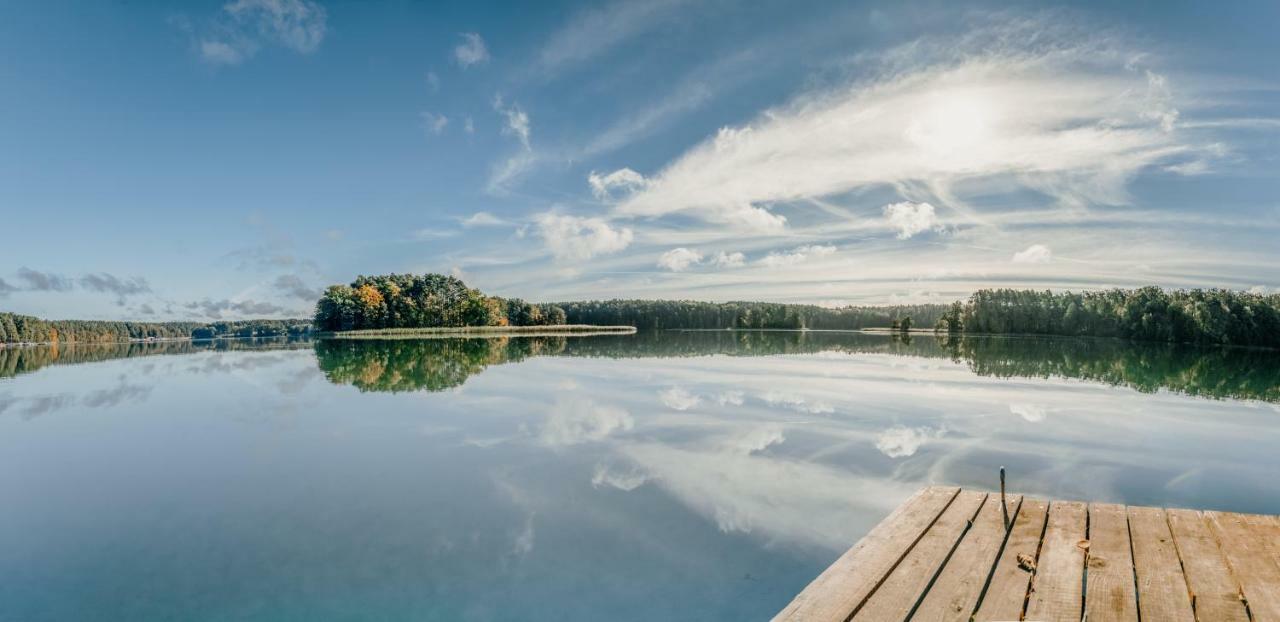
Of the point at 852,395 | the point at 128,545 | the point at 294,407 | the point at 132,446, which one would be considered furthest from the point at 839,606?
the point at 294,407

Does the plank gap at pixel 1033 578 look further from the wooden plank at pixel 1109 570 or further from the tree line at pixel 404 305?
the tree line at pixel 404 305

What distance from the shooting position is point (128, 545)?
5.52 metres

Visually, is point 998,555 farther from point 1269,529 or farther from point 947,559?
point 1269,529

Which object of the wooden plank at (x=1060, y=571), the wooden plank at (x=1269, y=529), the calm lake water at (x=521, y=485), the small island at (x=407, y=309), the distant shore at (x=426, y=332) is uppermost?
the small island at (x=407, y=309)

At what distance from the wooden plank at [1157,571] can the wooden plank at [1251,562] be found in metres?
0.14

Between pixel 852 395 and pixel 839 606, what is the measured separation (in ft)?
42.1

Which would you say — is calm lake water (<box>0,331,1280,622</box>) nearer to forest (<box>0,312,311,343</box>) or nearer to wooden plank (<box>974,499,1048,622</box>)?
wooden plank (<box>974,499,1048,622</box>)

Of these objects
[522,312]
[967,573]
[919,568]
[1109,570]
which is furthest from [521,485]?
[522,312]

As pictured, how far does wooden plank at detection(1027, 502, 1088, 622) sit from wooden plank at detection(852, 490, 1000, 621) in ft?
1.68

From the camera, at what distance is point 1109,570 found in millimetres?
3824

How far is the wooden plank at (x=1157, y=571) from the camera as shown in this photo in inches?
130

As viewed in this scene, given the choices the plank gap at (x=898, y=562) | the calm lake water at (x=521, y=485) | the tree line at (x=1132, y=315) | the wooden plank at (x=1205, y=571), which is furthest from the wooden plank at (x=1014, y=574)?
the tree line at (x=1132, y=315)

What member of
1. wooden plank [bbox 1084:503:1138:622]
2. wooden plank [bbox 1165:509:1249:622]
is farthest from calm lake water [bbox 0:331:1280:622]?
wooden plank [bbox 1165:509:1249:622]

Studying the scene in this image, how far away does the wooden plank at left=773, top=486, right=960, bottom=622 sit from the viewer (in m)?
3.26
